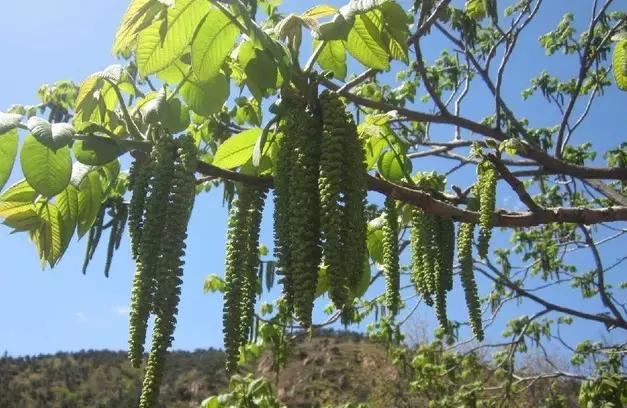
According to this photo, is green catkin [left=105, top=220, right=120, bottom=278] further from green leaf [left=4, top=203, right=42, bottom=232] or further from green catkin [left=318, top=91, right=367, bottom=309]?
green catkin [left=318, top=91, right=367, bottom=309]

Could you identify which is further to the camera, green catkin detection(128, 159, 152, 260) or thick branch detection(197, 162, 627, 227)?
→ thick branch detection(197, 162, 627, 227)

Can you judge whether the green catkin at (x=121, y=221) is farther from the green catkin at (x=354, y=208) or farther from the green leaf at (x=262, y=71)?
the green catkin at (x=354, y=208)

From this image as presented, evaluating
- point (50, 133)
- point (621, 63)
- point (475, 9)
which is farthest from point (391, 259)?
point (475, 9)

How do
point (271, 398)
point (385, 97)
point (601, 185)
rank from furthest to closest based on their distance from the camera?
point (385, 97) < point (601, 185) < point (271, 398)

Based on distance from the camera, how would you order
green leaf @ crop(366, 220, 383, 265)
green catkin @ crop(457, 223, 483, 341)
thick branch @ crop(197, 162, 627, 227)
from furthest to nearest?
green leaf @ crop(366, 220, 383, 265) < green catkin @ crop(457, 223, 483, 341) < thick branch @ crop(197, 162, 627, 227)

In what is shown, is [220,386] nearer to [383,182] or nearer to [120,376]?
[120,376]

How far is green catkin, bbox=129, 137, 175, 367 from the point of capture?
1406 mm

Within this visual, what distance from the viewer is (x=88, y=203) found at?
75.9 inches

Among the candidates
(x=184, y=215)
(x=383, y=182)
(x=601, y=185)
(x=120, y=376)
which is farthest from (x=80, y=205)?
(x=120, y=376)

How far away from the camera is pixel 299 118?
172cm

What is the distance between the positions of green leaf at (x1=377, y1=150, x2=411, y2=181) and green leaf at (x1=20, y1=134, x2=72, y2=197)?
1.21 metres

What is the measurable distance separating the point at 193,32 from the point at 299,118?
0.33m

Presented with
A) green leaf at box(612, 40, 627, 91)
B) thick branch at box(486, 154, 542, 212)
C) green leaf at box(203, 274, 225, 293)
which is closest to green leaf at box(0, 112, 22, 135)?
thick branch at box(486, 154, 542, 212)

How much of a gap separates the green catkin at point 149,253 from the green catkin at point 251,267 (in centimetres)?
25
